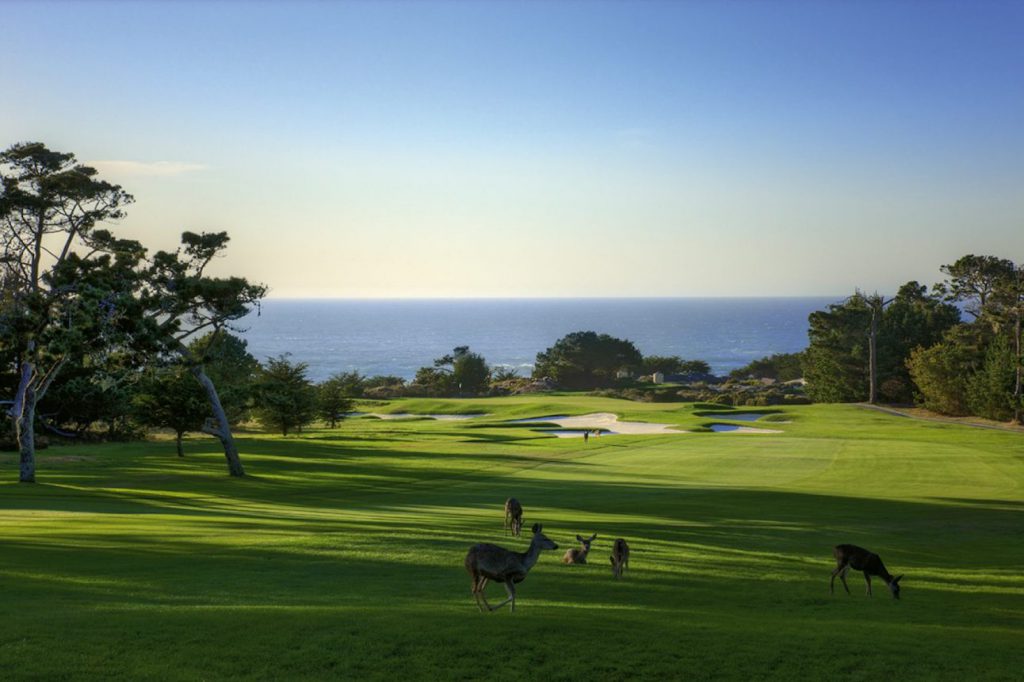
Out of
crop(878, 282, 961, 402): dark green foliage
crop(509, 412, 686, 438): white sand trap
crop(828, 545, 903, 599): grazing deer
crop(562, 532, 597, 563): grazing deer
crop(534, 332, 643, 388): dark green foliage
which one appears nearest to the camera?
crop(828, 545, 903, 599): grazing deer

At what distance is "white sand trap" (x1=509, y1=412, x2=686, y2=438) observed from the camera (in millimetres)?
65500

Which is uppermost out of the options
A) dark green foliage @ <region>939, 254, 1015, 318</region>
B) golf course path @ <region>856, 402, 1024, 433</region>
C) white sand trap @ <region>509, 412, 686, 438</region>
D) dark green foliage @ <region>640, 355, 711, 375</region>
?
dark green foliage @ <region>939, 254, 1015, 318</region>

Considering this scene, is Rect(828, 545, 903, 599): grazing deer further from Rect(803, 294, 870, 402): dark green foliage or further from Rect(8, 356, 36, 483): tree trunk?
Rect(803, 294, 870, 402): dark green foliage

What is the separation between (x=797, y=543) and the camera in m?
20.0

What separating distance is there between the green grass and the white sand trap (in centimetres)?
2917

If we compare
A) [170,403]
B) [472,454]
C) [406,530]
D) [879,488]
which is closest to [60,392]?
[170,403]

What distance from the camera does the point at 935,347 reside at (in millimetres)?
79688

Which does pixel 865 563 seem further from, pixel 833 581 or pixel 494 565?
pixel 494 565

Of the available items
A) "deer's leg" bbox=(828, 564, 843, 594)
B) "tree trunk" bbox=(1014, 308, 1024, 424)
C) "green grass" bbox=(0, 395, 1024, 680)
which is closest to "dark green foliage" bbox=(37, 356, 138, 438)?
"green grass" bbox=(0, 395, 1024, 680)

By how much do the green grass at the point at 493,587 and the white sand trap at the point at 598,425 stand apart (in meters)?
29.2

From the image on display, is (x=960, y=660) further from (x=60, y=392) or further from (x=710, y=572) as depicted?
(x=60, y=392)

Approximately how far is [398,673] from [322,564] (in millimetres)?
5952

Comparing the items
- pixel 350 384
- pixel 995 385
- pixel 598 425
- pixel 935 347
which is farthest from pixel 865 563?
pixel 350 384

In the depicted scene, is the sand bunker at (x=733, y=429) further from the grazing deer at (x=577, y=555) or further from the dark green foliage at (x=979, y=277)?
the grazing deer at (x=577, y=555)
